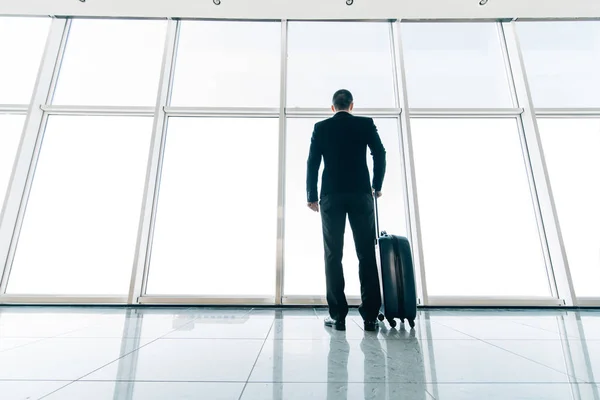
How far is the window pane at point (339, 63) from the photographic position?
10.8ft

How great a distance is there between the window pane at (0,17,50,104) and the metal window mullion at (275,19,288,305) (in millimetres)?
2919

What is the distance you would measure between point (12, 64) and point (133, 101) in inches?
63.7

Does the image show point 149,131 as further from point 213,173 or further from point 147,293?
point 147,293

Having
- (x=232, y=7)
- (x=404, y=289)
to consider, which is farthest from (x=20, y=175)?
(x=404, y=289)

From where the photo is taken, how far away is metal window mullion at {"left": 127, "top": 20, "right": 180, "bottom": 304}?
8.70 feet

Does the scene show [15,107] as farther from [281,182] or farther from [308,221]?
[308,221]

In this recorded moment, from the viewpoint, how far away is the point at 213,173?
309 cm

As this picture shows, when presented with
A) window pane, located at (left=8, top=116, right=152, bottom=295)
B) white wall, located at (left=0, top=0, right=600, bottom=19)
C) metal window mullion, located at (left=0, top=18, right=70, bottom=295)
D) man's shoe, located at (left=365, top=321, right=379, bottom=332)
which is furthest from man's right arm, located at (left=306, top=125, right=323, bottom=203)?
metal window mullion, located at (left=0, top=18, right=70, bottom=295)

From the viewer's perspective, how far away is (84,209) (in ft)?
9.57

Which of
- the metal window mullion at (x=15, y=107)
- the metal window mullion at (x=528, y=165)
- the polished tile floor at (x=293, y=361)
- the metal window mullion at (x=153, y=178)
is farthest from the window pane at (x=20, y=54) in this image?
the metal window mullion at (x=528, y=165)

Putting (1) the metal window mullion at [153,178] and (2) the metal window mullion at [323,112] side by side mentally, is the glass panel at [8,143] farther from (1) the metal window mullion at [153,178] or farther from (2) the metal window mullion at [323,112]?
(2) the metal window mullion at [323,112]

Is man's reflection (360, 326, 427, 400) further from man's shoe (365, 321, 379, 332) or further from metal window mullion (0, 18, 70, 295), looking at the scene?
metal window mullion (0, 18, 70, 295)

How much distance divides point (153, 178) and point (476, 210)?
3576 mm

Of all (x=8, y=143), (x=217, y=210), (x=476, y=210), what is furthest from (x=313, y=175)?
(x=8, y=143)
